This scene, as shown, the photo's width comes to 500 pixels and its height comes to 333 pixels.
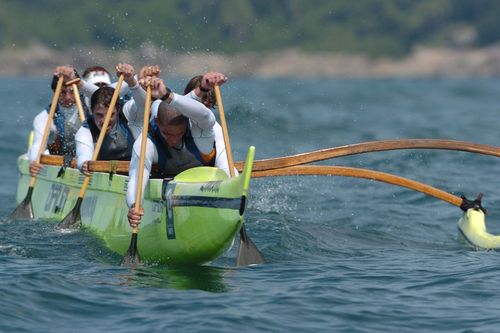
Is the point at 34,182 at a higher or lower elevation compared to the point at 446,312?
higher

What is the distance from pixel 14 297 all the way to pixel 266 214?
17.2 ft

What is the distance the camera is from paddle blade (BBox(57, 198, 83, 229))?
11984 millimetres

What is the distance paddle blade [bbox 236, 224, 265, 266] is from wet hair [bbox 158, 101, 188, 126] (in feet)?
3.83

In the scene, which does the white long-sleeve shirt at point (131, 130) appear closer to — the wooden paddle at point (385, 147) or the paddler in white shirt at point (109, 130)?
the paddler in white shirt at point (109, 130)

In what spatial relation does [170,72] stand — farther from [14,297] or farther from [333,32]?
[14,297]

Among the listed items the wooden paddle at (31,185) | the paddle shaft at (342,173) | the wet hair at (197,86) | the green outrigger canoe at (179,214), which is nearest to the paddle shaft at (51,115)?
the wooden paddle at (31,185)

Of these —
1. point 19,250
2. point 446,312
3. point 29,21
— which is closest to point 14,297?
point 19,250

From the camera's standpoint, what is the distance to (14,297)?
28.8 ft

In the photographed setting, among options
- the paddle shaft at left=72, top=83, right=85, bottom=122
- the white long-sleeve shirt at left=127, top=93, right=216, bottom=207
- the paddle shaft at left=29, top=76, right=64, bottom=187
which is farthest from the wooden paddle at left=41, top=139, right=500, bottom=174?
the white long-sleeve shirt at left=127, top=93, right=216, bottom=207

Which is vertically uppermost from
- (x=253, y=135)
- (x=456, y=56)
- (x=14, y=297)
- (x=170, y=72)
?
(x=456, y=56)

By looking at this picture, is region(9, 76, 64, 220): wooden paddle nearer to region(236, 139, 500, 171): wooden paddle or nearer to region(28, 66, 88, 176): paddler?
region(28, 66, 88, 176): paddler

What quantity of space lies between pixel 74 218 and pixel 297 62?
111 metres

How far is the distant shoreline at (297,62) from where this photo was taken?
383 ft

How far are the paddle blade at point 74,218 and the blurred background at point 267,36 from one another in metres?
103
